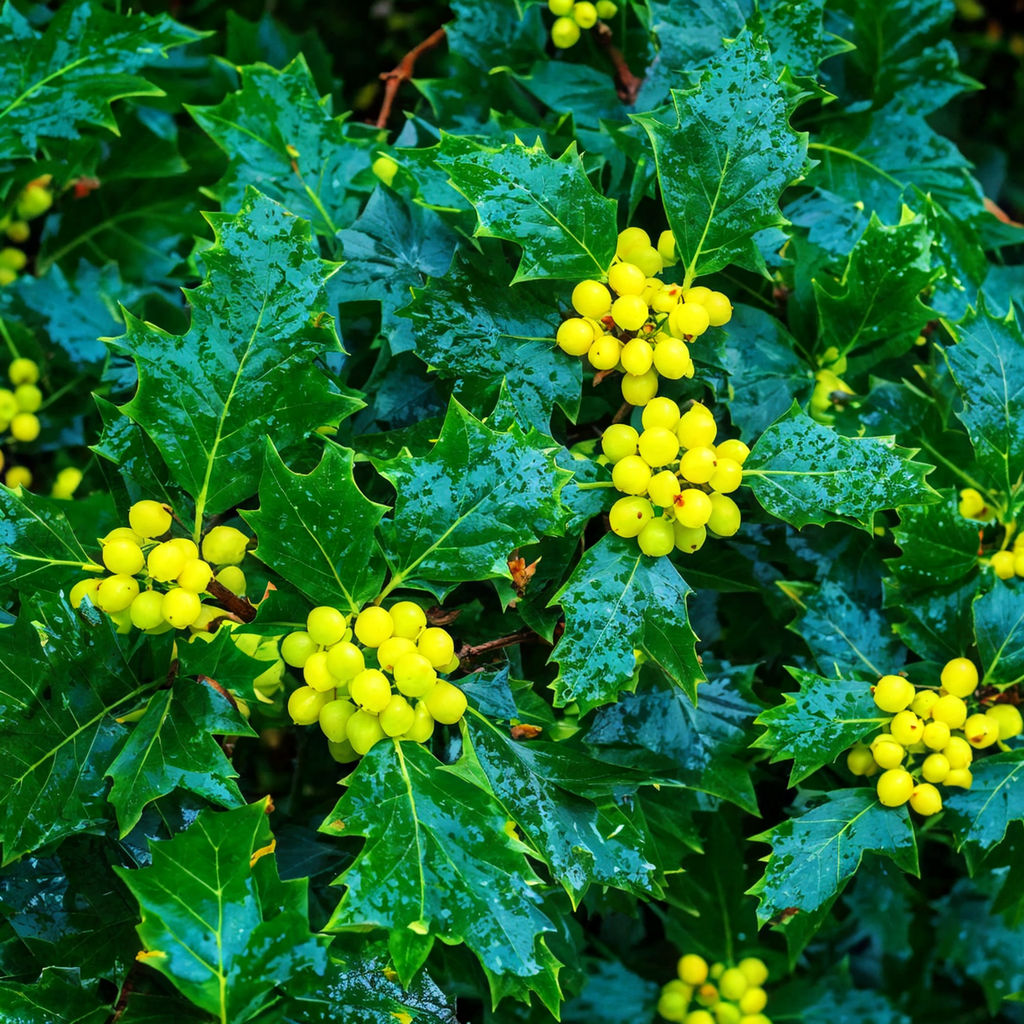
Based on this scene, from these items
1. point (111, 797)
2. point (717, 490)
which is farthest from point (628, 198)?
point (111, 797)

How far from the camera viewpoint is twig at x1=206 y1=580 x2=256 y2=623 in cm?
85

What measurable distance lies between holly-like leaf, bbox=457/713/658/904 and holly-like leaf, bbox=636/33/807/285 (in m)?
0.44

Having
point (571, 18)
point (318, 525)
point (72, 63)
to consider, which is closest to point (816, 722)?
point (318, 525)

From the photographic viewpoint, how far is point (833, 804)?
0.94 m

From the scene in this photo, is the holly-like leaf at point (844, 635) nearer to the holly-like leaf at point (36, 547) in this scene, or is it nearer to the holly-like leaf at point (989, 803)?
the holly-like leaf at point (989, 803)

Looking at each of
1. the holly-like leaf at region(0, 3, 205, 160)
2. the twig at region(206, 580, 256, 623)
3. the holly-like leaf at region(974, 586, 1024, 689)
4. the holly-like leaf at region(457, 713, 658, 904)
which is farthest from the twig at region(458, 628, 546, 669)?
the holly-like leaf at region(0, 3, 205, 160)

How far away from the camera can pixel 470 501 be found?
0.79 m

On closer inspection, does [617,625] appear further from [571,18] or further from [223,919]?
[571,18]

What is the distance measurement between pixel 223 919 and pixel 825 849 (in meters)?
0.53

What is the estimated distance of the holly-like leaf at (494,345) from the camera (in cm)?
87

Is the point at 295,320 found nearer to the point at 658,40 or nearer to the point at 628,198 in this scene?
the point at 628,198

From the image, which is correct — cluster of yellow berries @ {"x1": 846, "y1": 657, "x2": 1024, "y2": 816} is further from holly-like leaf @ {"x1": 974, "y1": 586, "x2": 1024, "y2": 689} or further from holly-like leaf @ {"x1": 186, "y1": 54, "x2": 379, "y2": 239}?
holly-like leaf @ {"x1": 186, "y1": 54, "x2": 379, "y2": 239}

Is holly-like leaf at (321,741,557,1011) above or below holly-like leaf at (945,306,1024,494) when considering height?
below

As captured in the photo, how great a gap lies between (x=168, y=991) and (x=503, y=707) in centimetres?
45
